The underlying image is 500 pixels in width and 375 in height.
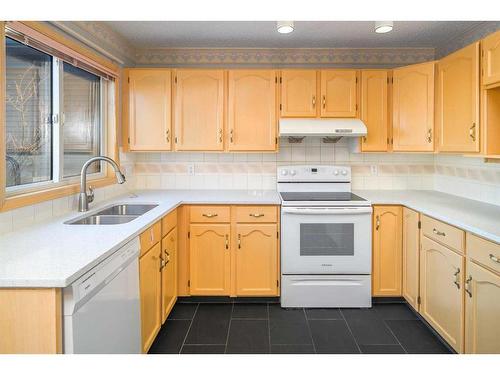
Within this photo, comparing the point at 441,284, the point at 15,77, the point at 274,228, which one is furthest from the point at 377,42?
the point at 15,77

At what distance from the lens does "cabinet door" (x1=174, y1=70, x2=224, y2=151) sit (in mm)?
3221

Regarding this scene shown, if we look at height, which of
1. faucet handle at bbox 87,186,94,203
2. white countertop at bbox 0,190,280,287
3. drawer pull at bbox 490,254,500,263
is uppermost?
faucet handle at bbox 87,186,94,203

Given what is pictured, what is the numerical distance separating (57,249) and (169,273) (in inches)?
50.3

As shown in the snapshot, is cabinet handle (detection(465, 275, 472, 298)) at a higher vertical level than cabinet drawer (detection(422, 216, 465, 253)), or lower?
lower

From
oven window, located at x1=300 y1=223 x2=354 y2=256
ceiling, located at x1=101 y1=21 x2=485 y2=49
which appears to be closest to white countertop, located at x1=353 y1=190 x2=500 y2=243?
oven window, located at x1=300 y1=223 x2=354 y2=256

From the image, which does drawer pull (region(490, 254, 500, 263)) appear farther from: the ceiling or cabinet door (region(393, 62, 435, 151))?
the ceiling

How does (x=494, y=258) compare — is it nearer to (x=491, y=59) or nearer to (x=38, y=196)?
(x=491, y=59)

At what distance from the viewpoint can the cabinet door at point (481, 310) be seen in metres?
1.73

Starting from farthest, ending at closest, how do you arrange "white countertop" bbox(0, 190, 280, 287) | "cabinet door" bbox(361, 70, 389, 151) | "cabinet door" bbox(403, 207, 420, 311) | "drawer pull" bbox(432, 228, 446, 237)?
"cabinet door" bbox(361, 70, 389, 151) < "cabinet door" bbox(403, 207, 420, 311) < "drawer pull" bbox(432, 228, 446, 237) < "white countertop" bbox(0, 190, 280, 287)

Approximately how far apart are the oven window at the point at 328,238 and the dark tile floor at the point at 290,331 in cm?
46

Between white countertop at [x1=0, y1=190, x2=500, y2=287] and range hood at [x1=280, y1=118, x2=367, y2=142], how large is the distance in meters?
0.55

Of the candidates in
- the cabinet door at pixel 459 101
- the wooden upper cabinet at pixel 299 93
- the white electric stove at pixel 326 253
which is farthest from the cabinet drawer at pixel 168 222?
the cabinet door at pixel 459 101

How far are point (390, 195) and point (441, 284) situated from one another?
1.06 meters
